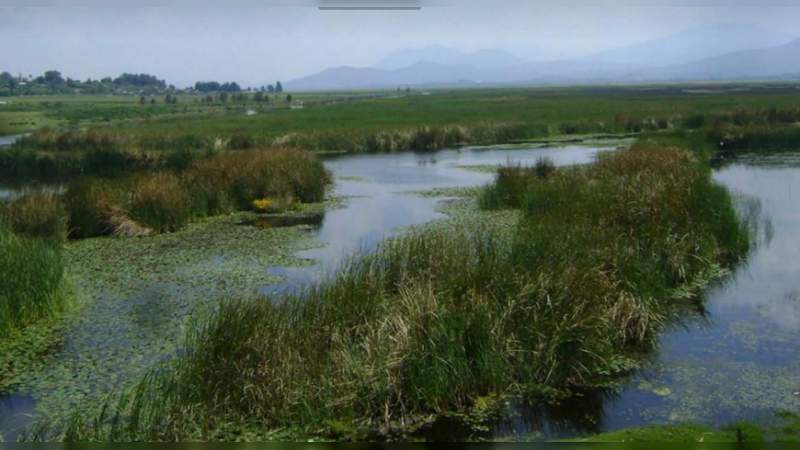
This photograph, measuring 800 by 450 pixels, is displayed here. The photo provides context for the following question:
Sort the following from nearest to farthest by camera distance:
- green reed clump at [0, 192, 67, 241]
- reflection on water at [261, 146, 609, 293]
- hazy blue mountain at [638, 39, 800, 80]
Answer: hazy blue mountain at [638, 39, 800, 80], reflection on water at [261, 146, 609, 293], green reed clump at [0, 192, 67, 241]

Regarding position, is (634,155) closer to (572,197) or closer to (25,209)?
(572,197)

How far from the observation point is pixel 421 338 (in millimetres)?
6523

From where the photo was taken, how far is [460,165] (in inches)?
1009

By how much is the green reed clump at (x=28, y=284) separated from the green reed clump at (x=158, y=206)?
469 centimetres

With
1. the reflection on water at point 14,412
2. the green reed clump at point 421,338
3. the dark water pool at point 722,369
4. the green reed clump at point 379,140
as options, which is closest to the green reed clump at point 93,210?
Answer: the green reed clump at point 421,338

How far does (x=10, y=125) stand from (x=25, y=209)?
590 centimetres

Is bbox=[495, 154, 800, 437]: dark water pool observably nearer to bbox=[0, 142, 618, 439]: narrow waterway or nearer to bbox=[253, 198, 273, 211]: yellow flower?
bbox=[0, 142, 618, 439]: narrow waterway

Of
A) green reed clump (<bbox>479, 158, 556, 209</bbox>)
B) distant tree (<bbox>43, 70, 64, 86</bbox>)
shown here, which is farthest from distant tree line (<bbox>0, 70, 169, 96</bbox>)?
green reed clump (<bbox>479, 158, 556, 209</bbox>)

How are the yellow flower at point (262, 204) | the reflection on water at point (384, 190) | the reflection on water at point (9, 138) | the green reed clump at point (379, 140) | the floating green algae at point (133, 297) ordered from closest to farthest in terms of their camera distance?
the floating green algae at point (133, 297), the reflection on water at point (9, 138), the reflection on water at point (384, 190), the yellow flower at point (262, 204), the green reed clump at point (379, 140)

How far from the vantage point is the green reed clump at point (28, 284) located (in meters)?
8.51

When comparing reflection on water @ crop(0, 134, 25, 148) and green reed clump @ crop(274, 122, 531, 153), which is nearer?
reflection on water @ crop(0, 134, 25, 148)

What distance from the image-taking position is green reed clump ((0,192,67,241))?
42.7 ft

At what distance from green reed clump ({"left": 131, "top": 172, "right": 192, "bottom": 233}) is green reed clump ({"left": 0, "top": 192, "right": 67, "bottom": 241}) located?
1335 mm

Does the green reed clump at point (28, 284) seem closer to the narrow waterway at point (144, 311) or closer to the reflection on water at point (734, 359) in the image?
the narrow waterway at point (144, 311)
